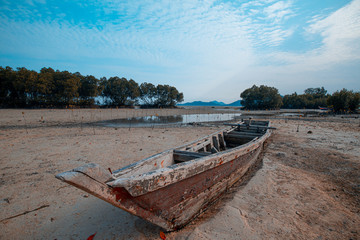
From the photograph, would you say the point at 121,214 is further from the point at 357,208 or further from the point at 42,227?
the point at 357,208

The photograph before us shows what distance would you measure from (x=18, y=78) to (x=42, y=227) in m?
36.7

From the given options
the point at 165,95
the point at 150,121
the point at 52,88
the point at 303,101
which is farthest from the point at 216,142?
the point at 303,101

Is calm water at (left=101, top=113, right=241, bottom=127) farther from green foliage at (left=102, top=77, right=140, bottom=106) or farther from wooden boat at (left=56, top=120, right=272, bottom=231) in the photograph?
green foliage at (left=102, top=77, right=140, bottom=106)

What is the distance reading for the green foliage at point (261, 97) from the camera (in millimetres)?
51344

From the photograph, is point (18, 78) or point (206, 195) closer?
point (206, 195)

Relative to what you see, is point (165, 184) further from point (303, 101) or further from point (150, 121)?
point (303, 101)

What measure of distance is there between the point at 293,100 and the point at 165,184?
3091 inches

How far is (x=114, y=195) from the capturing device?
172cm

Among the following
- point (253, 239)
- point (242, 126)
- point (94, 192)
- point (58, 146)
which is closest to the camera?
point (94, 192)

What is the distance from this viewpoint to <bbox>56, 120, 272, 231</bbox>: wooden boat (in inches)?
63.2

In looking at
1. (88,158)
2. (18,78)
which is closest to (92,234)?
(88,158)

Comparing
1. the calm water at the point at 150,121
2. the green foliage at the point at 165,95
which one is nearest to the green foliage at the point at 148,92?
the green foliage at the point at 165,95

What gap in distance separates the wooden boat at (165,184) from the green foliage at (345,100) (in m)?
42.1

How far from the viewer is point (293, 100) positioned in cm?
6431
